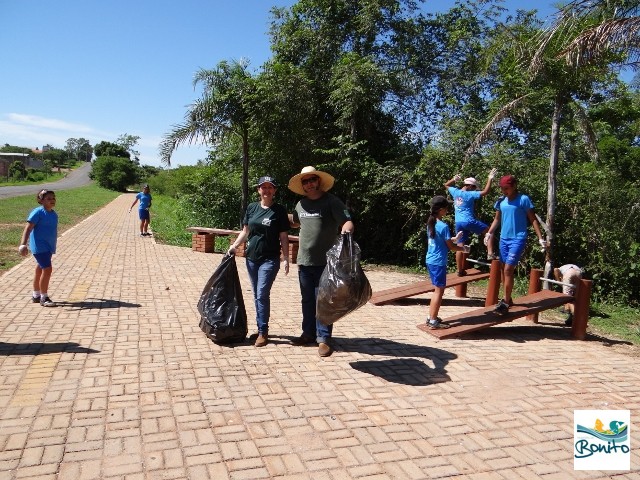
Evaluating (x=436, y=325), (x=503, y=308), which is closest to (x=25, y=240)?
(x=436, y=325)

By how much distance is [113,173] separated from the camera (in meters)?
62.5

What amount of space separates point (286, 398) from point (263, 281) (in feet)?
4.71

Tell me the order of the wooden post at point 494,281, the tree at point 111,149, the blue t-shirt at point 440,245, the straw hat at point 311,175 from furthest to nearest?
the tree at point 111,149
the wooden post at point 494,281
the blue t-shirt at point 440,245
the straw hat at point 311,175

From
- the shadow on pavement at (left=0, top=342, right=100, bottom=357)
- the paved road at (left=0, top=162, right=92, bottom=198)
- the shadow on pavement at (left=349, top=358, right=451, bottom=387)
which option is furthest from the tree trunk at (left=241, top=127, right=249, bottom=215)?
the paved road at (left=0, top=162, right=92, bottom=198)

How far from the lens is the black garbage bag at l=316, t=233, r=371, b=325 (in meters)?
4.48

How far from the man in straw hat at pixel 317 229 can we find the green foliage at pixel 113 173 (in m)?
62.8

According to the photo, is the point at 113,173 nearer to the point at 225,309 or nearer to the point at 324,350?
the point at 225,309

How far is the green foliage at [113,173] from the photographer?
205 feet

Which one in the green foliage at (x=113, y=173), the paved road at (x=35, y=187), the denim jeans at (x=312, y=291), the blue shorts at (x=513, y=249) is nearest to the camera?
the denim jeans at (x=312, y=291)

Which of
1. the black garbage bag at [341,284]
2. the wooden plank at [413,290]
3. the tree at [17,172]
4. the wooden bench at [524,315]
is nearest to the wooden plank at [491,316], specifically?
the wooden bench at [524,315]

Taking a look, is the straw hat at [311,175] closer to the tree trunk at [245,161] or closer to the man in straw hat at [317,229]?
the man in straw hat at [317,229]

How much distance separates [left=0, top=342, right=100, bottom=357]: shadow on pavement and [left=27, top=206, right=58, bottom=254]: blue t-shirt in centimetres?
178

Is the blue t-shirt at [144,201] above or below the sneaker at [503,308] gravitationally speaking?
above

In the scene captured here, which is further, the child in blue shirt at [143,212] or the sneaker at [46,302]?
the child in blue shirt at [143,212]
